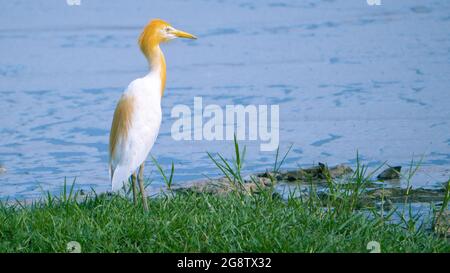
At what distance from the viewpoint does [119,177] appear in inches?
231

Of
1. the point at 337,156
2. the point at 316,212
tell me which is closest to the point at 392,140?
the point at 337,156

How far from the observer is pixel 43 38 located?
1172cm

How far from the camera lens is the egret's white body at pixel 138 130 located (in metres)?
5.92

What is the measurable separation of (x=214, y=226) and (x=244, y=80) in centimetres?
472

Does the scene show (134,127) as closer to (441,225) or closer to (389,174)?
(441,225)

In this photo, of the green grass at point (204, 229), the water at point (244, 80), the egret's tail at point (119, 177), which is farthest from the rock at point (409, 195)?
the egret's tail at point (119, 177)

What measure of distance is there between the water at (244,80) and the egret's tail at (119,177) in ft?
4.77

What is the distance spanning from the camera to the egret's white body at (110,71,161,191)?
19.4 ft

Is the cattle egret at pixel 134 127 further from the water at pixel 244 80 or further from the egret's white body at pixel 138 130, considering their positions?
the water at pixel 244 80

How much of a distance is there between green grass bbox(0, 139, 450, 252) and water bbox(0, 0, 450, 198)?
1511 mm

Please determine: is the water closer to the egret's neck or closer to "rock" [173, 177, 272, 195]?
"rock" [173, 177, 272, 195]

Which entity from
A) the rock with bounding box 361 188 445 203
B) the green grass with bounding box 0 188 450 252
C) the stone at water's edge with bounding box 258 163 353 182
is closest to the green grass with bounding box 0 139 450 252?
the green grass with bounding box 0 188 450 252

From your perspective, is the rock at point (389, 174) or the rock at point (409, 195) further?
the rock at point (389, 174)

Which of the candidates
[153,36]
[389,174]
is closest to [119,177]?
[153,36]
